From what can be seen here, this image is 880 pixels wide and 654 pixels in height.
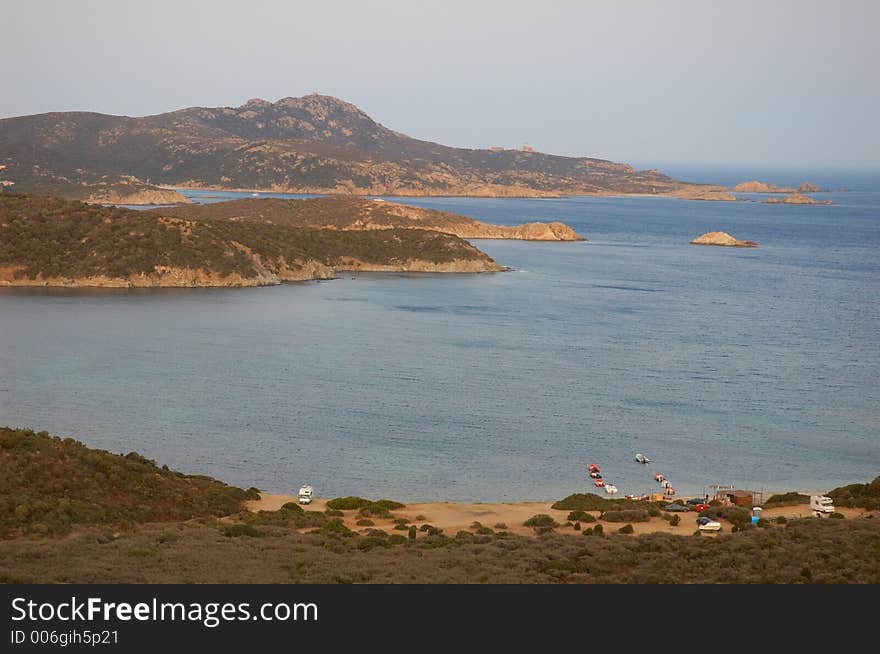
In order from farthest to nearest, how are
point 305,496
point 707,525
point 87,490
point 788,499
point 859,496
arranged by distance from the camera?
point 788,499, point 859,496, point 305,496, point 87,490, point 707,525

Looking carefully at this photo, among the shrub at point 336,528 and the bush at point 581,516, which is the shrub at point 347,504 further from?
the bush at point 581,516

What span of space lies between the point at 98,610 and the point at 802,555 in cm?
1803

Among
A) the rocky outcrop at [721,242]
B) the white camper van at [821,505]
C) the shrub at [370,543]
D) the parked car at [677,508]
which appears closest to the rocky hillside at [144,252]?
the rocky outcrop at [721,242]

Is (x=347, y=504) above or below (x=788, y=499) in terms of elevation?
above

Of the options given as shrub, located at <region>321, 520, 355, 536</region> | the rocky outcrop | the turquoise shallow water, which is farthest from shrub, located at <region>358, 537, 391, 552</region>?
the rocky outcrop

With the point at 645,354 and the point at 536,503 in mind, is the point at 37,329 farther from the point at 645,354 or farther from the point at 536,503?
the point at 536,503

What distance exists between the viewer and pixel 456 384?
208 feet

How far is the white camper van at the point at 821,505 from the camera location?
1484 inches

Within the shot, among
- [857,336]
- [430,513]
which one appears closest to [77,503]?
[430,513]

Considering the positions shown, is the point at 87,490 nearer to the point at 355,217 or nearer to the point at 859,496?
the point at 859,496

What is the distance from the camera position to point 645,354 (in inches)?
2992

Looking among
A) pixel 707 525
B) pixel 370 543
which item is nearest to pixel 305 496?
pixel 370 543

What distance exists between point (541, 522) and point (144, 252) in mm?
86009

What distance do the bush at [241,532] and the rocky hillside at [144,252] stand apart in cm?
8262
